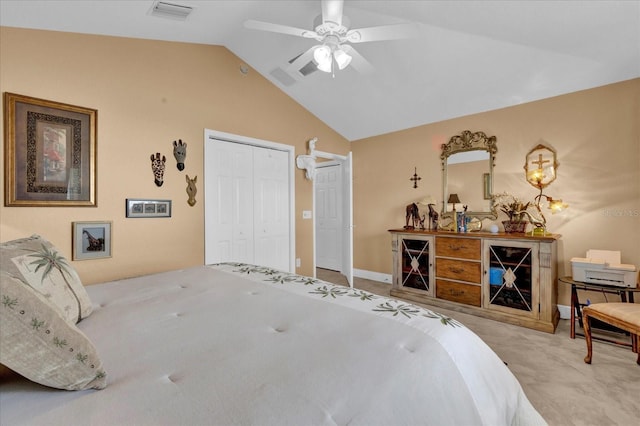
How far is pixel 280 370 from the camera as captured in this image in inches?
30.9

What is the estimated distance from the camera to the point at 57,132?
2254mm

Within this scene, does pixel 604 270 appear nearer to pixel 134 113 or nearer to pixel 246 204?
pixel 246 204

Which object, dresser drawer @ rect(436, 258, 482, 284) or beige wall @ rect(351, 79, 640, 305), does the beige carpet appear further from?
beige wall @ rect(351, 79, 640, 305)

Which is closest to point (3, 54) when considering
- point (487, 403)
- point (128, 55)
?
point (128, 55)

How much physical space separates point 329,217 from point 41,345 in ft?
16.7

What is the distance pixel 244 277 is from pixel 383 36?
6.33 feet

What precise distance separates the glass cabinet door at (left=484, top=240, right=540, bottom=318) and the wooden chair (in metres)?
A: 0.60

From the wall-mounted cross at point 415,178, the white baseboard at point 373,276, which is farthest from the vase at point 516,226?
the white baseboard at point 373,276

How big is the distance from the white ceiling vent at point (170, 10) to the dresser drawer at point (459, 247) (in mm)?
3492

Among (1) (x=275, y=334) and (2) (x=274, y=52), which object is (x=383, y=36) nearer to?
(2) (x=274, y=52)

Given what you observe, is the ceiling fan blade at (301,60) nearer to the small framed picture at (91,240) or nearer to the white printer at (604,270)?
the small framed picture at (91,240)

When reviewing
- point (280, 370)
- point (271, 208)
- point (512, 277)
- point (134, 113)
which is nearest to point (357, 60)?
point (134, 113)

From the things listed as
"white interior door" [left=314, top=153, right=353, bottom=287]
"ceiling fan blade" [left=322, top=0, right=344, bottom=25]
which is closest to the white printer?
"ceiling fan blade" [left=322, top=0, right=344, bottom=25]

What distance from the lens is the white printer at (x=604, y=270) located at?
2.47 m
